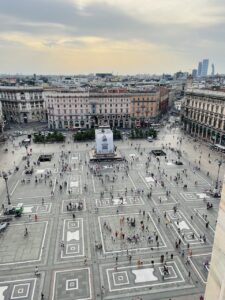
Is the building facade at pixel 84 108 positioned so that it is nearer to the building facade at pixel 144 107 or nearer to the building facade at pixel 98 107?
the building facade at pixel 98 107

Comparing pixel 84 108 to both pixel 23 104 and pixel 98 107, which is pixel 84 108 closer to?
pixel 98 107

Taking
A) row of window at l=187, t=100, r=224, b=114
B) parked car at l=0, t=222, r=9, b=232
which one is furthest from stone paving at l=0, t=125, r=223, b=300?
row of window at l=187, t=100, r=224, b=114

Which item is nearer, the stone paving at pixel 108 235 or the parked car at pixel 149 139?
the stone paving at pixel 108 235

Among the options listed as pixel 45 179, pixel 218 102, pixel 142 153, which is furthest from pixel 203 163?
pixel 45 179

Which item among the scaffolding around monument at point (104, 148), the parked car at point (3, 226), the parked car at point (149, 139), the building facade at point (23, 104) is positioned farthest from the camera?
the building facade at point (23, 104)

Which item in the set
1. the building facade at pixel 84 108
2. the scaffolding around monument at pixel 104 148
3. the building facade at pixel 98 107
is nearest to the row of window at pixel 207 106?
the building facade at pixel 98 107

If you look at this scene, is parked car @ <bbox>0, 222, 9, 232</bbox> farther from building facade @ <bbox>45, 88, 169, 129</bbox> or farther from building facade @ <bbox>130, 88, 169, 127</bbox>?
building facade @ <bbox>130, 88, 169, 127</bbox>

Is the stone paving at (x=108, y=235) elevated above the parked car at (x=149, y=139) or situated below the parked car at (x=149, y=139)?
above

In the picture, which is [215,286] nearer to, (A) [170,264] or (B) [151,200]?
(A) [170,264]
